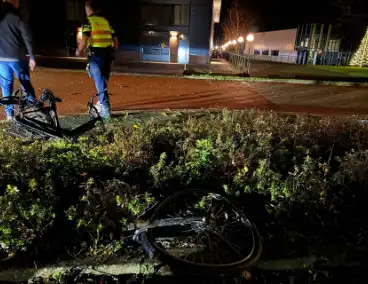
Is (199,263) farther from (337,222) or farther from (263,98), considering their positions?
(263,98)

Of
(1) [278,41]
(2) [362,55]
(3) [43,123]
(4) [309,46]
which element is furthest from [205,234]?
(1) [278,41]

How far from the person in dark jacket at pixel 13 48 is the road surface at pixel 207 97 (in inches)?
68.7

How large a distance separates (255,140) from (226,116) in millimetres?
1059

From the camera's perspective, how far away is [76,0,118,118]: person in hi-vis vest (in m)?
5.50

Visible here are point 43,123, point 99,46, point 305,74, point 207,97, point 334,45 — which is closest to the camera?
point 43,123

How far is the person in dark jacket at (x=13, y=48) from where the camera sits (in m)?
5.14

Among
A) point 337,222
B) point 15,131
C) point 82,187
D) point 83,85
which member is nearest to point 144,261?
point 82,187

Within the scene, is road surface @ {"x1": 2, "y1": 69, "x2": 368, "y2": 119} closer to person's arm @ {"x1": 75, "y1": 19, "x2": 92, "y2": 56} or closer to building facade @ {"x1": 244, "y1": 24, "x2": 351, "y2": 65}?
person's arm @ {"x1": 75, "y1": 19, "x2": 92, "y2": 56}

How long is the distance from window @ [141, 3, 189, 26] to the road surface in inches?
671

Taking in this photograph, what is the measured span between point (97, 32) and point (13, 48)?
134 centimetres

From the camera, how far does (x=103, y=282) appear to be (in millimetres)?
2557

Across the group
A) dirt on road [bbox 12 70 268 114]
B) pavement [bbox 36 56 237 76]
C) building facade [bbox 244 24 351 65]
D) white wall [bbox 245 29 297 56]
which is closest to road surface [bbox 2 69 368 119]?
dirt on road [bbox 12 70 268 114]

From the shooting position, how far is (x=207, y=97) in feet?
32.6

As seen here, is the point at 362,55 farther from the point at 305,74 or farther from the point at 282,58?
the point at 282,58
